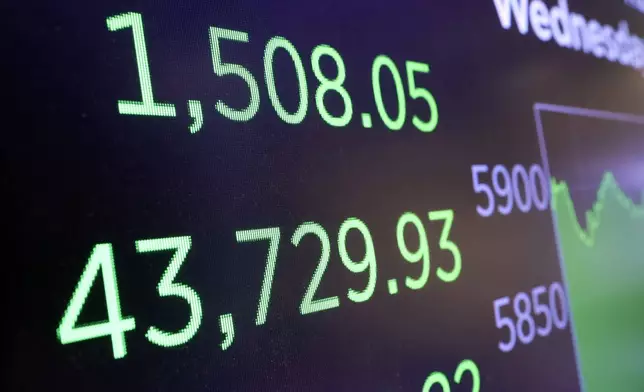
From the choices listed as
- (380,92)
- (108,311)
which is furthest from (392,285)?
(108,311)

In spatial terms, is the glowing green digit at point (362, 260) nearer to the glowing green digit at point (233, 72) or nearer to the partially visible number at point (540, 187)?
the glowing green digit at point (233, 72)

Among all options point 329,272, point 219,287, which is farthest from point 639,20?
point 219,287

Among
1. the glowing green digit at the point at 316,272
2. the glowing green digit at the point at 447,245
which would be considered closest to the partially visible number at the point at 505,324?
the glowing green digit at the point at 447,245

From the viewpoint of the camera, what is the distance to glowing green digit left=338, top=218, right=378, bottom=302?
35.9 inches

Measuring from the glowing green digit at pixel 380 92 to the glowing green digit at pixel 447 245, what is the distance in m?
0.15

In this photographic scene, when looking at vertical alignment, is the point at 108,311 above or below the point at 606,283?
above

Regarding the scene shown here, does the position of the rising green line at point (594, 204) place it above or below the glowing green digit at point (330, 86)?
below

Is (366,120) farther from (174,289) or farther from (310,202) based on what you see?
(174,289)

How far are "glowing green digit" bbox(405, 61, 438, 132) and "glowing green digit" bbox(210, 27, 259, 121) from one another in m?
0.30

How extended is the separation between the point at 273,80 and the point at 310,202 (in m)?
0.17

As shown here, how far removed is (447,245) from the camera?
3.43 ft

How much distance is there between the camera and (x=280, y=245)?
847 millimetres

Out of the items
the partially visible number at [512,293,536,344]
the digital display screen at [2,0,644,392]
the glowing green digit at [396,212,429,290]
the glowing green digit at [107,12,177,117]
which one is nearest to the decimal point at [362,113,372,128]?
the digital display screen at [2,0,644,392]

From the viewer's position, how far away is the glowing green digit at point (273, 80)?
2.87 ft
